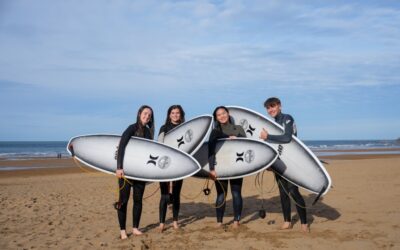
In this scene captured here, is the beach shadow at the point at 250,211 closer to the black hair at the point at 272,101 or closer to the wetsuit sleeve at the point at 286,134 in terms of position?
the wetsuit sleeve at the point at 286,134

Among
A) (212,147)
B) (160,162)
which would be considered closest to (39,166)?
(160,162)

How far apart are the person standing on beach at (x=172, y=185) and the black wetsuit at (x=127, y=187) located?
1.23 feet

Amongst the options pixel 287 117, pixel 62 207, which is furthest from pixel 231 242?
pixel 62 207

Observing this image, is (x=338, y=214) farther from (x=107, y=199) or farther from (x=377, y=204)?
(x=107, y=199)

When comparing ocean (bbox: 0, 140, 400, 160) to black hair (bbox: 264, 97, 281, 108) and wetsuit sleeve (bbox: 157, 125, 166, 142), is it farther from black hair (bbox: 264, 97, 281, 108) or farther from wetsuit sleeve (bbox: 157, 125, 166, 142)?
black hair (bbox: 264, 97, 281, 108)

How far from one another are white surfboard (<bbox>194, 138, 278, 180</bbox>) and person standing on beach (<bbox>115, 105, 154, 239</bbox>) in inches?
39.7

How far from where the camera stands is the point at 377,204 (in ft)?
22.7

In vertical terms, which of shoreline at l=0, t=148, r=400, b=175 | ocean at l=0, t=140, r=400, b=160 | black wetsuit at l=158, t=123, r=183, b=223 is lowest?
ocean at l=0, t=140, r=400, b=160

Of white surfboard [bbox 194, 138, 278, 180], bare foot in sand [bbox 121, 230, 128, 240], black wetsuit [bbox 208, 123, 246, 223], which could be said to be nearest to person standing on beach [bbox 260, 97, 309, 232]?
white surfboard [bbox 194, 138, 278, 180]

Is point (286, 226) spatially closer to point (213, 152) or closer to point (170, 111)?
point (213, 152)

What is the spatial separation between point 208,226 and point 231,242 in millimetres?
987

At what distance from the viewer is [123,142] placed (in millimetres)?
4965

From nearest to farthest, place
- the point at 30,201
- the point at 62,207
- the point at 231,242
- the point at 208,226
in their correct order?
the point at 231,242, the point at 208,226, the point at 62,207, the point at 30,201

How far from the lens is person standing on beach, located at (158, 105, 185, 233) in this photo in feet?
17.5
